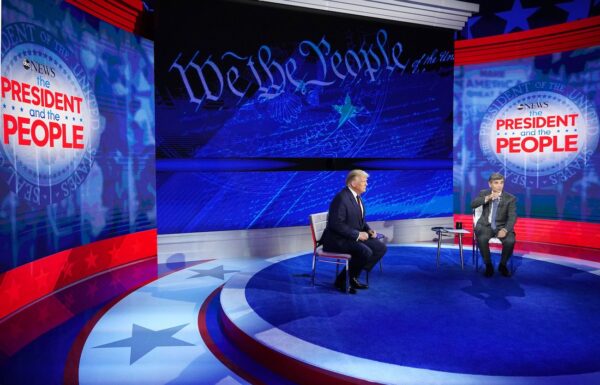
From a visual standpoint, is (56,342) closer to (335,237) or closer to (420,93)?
(335,237)

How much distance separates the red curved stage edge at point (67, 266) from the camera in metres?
4.18

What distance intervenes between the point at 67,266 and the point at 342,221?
311 centimetres

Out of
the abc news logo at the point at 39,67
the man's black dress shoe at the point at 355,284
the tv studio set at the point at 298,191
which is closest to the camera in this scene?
the tv studio set at the point at 298,191

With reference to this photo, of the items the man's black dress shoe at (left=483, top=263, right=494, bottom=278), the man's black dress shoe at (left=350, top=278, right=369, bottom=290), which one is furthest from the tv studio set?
the man's black dress shoe at (left=483, top=263, right=494, bottom=278)

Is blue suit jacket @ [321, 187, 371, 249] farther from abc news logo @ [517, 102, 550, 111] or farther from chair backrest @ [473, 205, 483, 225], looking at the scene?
abc news logo @ [517, 102, 550, 111]

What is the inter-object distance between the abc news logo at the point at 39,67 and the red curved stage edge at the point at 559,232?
7274mm

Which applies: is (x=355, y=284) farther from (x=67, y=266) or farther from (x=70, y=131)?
(x=70, y=131)

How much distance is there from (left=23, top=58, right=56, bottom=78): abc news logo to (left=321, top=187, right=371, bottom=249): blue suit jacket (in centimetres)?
320

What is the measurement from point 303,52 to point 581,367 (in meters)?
5.56

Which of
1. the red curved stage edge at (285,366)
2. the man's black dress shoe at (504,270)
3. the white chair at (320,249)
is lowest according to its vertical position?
the red curved stage edge at (285,366)

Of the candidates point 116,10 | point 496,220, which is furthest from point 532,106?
point 116,10

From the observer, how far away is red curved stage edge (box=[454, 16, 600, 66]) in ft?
22.9

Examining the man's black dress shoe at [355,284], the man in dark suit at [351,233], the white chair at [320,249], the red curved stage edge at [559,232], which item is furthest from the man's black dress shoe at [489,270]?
the red curved stage edge at [559,232]

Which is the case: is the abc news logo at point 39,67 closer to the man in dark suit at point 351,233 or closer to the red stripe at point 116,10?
the red stripe at point 116,10
